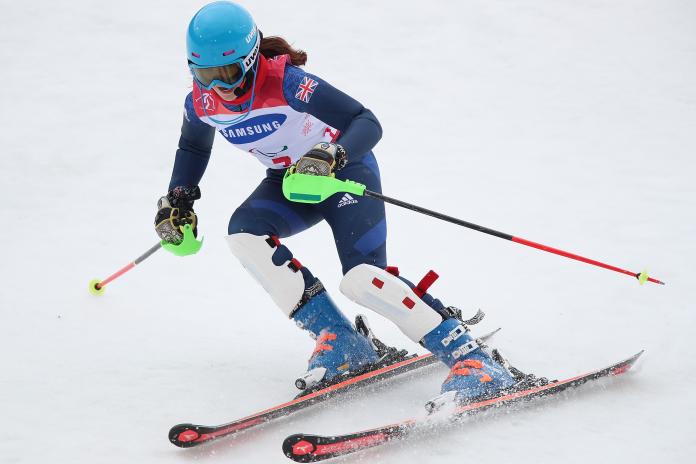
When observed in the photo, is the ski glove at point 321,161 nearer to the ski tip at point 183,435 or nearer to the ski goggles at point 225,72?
the ski goggles at point 225,72

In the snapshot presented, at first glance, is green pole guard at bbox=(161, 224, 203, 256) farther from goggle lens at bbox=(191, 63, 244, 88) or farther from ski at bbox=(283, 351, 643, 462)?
ski at bbox=(283, 351, 643, 462)

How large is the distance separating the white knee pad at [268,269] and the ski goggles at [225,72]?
78 centimetres

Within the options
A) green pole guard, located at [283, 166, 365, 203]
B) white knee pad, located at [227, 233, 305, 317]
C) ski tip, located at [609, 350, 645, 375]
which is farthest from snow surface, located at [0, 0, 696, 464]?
green pole guard, located at [283, 166, 365, 203]


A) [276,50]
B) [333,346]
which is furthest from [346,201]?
[276,50]

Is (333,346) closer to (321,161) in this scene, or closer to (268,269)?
(268,269)

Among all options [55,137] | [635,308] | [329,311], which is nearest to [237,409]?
[329,311]

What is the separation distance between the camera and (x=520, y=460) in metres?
3.38

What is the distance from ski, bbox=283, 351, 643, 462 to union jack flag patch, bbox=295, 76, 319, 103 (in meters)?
1.59

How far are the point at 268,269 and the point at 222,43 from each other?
3.78 ft

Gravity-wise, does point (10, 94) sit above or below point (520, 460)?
above

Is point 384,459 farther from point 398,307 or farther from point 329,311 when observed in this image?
point 329,311

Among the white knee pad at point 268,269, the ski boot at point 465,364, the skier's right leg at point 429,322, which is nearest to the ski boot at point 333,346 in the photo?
the white knee pad at point 268,269

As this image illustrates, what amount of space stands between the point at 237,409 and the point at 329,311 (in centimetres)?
69

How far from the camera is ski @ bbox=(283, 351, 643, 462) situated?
3256mm
